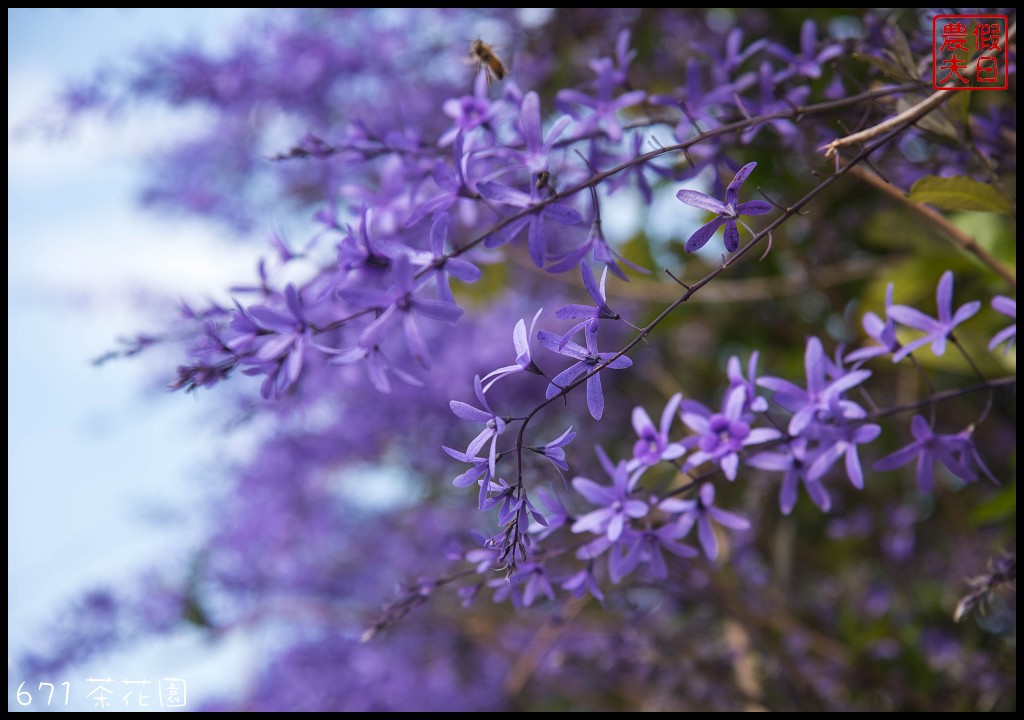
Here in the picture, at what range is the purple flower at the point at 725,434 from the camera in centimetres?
50

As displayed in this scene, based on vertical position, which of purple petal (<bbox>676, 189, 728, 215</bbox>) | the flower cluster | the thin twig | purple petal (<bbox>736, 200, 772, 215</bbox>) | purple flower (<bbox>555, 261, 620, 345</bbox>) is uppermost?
the thin twig

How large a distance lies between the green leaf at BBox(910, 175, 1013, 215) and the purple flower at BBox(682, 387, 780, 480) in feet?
0.59

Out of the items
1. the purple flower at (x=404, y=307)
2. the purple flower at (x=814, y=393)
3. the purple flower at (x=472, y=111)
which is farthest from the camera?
the purple flower at (x=472, y=111)

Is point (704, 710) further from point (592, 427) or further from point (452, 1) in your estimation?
point (452, 1)

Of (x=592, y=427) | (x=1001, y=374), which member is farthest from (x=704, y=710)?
(x=1001, y=374)

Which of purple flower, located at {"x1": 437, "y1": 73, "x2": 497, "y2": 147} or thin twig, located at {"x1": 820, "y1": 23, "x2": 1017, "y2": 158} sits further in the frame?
purple flower, located at {"x1": 437, "y1": 73, "x2": 497, "y2": 147}

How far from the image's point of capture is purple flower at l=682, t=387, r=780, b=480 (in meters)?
0.50

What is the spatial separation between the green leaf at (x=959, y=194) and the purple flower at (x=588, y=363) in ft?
0.84

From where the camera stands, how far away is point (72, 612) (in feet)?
3.82

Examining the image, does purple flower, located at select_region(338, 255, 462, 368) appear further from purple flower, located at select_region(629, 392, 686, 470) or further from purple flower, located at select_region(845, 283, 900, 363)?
purple flower, located at select_region(845, 283, 900, 363)

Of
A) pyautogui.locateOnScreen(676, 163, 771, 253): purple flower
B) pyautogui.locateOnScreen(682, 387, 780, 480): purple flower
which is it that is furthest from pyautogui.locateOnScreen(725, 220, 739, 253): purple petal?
pyautogui.locateOnScreen(682, 387, 780, 480): purple flower

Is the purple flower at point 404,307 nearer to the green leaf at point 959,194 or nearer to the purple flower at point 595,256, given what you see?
the purple flower at point 595,256

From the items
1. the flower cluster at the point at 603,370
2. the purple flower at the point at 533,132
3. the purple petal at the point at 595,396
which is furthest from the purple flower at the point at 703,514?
the purple flower at the point at 533,132

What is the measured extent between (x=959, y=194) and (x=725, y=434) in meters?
0.22
